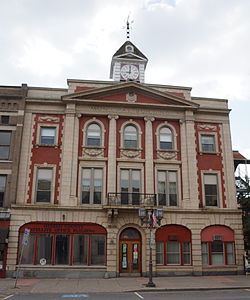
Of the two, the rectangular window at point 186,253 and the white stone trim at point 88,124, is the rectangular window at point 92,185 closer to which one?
the white stone trim at point 88,124

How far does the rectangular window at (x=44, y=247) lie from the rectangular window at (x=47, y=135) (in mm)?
6674

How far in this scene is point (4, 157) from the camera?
2228 cm

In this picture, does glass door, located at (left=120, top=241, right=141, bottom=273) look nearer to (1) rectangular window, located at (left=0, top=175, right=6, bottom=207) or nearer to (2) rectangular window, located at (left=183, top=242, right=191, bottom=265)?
(2) rectangular window, located at (left=183, top=242, right=191, bottom=265)

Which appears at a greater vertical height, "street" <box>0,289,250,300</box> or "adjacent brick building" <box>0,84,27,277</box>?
"adjacent brick building" <box>0,84,27,277</box>

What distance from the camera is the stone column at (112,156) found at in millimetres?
22219

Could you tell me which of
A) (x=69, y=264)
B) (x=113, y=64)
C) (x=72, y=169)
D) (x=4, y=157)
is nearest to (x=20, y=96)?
(x=4, y=157)

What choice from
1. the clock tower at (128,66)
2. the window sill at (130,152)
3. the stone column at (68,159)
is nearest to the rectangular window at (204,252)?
the window sill at (130,152)

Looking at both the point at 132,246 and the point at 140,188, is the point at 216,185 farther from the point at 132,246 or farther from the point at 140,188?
the point at 132,246

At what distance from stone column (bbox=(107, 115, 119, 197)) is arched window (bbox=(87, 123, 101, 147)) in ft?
3.16

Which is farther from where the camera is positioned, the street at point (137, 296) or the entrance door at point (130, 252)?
the entrance door at point (130, 252)

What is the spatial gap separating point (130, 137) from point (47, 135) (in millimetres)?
6231

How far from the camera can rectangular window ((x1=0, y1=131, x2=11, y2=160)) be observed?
22344 millimetres

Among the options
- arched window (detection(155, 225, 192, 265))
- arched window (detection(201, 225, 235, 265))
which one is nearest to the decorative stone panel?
arched window (detection(155, 225, 192, 265))

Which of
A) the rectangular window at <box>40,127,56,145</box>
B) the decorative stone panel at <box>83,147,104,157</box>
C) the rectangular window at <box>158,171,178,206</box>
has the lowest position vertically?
the rectangular window at <box>158,171,178,206</box>
